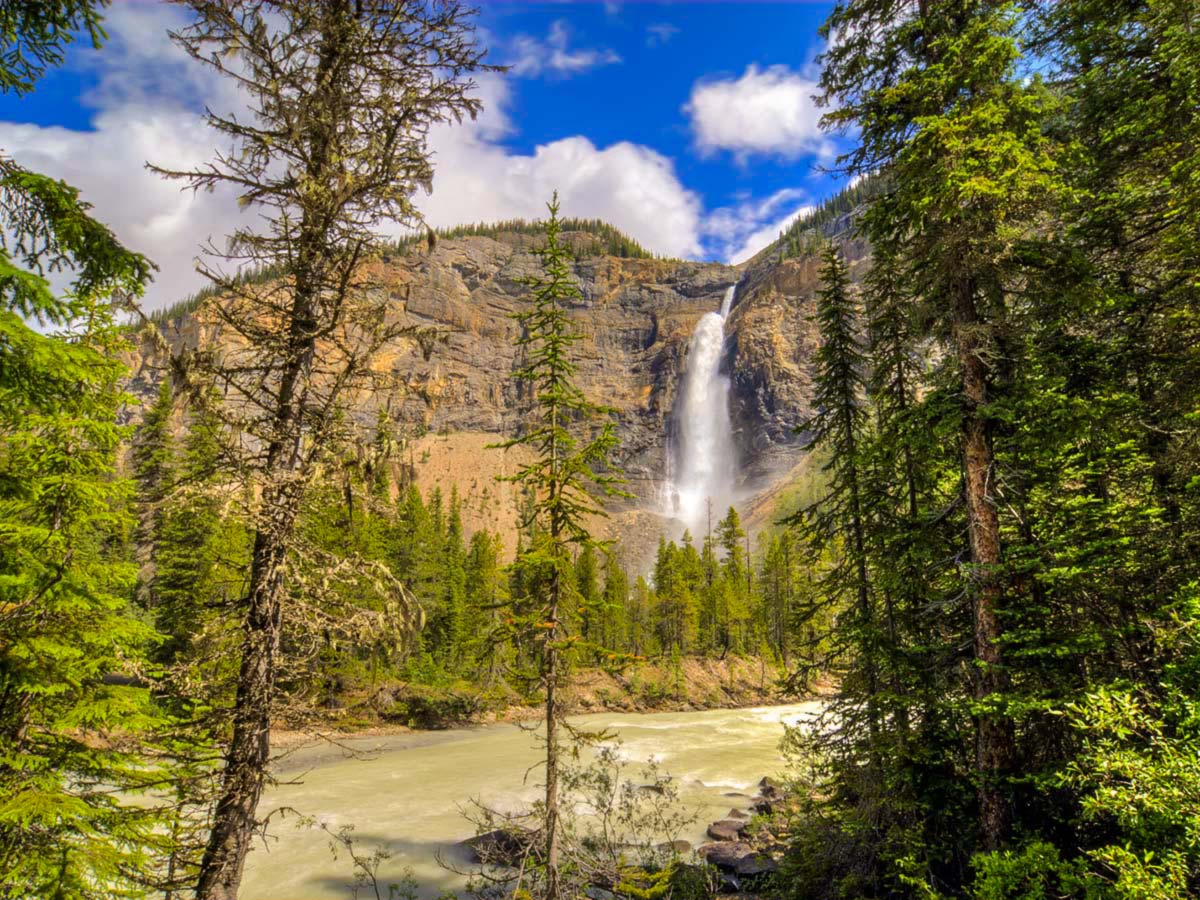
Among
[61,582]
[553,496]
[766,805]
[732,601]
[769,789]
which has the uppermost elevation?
[553,496]

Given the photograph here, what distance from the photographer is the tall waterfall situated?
128625 mm

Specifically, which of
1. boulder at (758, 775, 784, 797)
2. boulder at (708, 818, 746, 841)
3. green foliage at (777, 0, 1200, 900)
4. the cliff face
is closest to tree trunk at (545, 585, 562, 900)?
green foliage at (777, 0, 1200, 900)

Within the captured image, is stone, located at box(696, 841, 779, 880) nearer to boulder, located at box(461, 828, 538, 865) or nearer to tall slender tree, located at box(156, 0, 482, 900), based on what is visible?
boulder, located at box(461, 828, 538, 865)

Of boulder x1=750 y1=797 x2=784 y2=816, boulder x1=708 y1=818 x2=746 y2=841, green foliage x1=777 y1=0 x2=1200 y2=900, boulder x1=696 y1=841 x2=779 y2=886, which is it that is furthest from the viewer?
boulder x1=750 y1=797 x2=784 y2=816

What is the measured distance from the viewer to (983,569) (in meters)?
6.93

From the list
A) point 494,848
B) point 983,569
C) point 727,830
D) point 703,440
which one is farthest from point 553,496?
point 703,440

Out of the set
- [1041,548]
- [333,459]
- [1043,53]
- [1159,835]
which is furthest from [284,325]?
[1043,53]

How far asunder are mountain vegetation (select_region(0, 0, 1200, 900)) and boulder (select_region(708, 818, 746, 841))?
6.11 metres

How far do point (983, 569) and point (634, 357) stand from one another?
16815 centimetres

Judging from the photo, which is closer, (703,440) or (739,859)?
(739,859)

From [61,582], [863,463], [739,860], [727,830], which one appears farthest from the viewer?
[727,830]

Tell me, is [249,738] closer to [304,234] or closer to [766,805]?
[304,234]

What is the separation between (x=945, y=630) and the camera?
31.7ft

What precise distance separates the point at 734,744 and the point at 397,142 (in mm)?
31478
